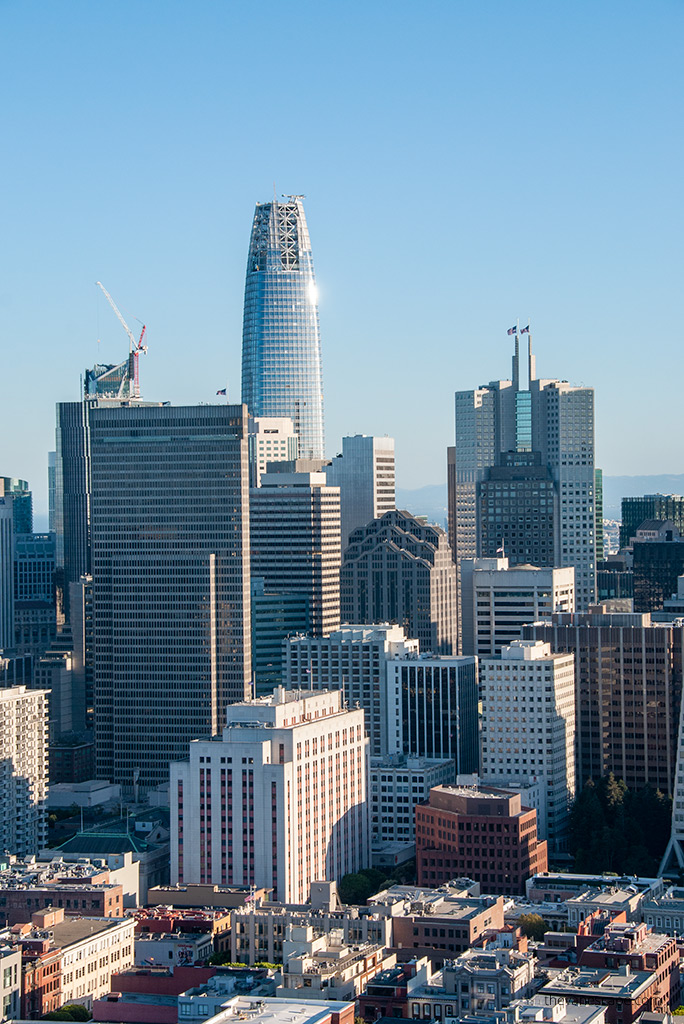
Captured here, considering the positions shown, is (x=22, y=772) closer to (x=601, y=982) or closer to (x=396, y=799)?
(x=396, y=799)

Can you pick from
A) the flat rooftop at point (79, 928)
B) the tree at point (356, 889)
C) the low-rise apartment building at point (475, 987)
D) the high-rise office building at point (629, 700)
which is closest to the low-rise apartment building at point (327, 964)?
the low-rise apartment building at point (475, 987)

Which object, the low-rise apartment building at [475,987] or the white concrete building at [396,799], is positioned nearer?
the low-rise apartment building at [475,987]

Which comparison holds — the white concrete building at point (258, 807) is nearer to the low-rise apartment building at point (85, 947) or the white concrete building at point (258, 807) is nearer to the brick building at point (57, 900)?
the brick building at point (57, 900)

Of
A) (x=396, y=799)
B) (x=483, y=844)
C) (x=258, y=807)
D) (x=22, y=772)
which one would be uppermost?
(x=22, y=772)

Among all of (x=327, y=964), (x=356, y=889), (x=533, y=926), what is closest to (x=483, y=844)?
(x=356, y=889)

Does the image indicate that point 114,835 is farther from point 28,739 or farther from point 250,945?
point 250,945

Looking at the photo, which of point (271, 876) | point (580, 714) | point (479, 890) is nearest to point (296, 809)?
point (271, 876)
